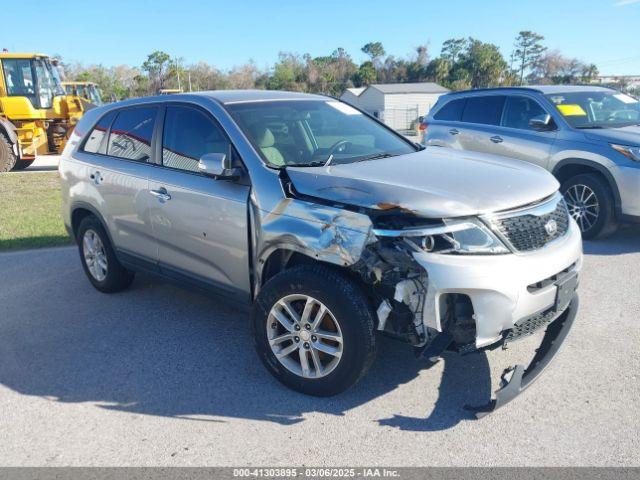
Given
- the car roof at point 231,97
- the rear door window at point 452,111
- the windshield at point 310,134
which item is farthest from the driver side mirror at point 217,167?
the rear door window at point 452,111

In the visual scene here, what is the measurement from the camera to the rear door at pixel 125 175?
15.4 feet

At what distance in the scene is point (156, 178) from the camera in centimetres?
451

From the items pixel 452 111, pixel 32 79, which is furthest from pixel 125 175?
pixel 32 79

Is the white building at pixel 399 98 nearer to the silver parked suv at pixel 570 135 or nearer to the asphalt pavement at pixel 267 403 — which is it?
the silver parked suv at pixel 570 135

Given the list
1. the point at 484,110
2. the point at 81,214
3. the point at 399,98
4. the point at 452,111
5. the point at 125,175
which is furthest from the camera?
the point at 399,98

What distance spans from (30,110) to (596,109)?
48.3 ft

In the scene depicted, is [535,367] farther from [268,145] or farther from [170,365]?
[170,365]

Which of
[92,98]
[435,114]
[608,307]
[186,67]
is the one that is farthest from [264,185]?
[186,67]

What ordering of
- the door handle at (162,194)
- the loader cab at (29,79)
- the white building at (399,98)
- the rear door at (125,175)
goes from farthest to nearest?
the white building at (399,98), the loader cab at (29,79), the rear door at (125,175), the door handle at (162,194)

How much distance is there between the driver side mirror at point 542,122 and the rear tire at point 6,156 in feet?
46.4

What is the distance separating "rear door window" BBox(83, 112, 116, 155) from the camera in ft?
17.4

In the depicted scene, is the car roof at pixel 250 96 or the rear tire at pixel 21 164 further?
the rear tire at pixel 21 164

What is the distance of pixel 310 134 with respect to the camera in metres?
4.41

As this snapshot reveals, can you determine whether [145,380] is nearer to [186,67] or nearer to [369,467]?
[369,467]
